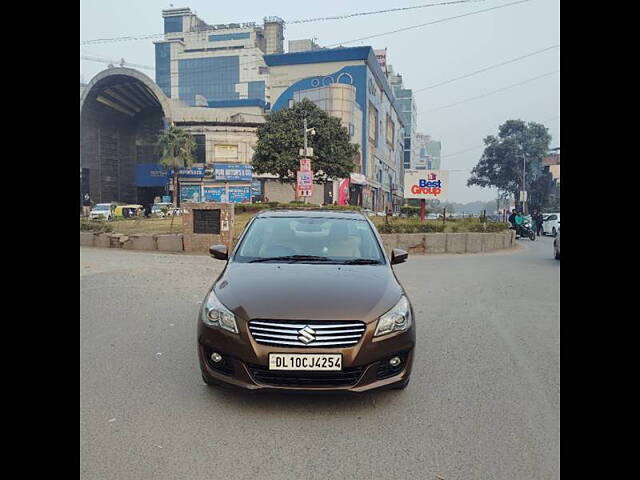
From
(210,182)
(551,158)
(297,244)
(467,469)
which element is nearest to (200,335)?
(297,244)

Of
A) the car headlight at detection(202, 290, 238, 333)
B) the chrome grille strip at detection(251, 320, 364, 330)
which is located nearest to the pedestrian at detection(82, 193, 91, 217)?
the car headlight at detection(202, 290, 238, 333)

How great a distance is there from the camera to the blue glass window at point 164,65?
139m

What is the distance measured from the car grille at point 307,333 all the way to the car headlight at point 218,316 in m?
0.17

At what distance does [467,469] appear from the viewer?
3.20 metres

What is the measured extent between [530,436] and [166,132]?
58954 mm

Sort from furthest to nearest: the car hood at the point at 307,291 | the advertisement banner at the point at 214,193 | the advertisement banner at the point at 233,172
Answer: the advertisement banner at the point at 233,172 < the advertisement banner at the point at 214,193 < the car hood at the point at 307,291

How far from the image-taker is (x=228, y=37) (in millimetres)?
130500

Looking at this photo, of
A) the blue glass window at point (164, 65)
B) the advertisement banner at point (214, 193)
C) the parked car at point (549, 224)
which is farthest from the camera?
the blue glass window at point (164, 65)

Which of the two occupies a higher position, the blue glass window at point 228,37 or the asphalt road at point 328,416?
the blue glass window at point 228,37

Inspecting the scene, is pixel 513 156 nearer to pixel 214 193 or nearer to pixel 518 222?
pixel 214 193

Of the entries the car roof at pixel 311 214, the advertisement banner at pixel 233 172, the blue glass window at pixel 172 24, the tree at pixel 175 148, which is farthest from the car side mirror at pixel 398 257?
the blue glass window at pixel 172 24

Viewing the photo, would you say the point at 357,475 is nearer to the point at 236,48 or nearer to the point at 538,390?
the point at 538,390

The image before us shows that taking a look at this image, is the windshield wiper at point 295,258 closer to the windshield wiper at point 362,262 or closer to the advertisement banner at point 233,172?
the windshield wiper at point 362,262

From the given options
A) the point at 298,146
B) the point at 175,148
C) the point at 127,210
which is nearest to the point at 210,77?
the point at 175,148
